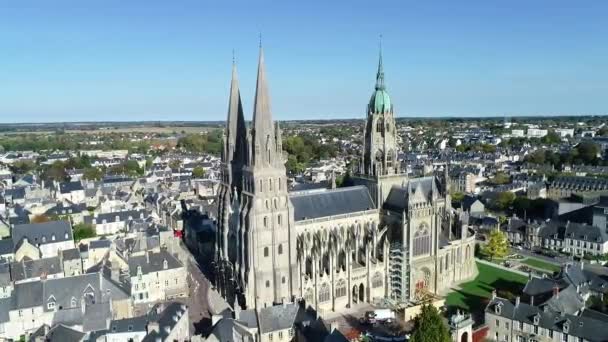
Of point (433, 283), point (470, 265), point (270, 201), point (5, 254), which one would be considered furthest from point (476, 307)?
point (5, 254)

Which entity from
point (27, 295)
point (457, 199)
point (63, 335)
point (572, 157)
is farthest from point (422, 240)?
point (572, 157)

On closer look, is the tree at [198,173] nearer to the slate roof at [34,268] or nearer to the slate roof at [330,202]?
the slate roof at [34,268]

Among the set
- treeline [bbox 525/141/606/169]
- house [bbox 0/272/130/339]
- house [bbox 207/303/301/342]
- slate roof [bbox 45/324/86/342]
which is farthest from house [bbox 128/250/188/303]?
treeline [bbox 525/141/606/169]

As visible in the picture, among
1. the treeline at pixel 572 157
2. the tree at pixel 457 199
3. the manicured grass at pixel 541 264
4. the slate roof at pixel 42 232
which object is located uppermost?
the treeline at pixel 572 157

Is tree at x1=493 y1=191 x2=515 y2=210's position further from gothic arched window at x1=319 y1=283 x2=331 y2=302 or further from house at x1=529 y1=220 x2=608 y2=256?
gothic arched window at x1=319 y1=283 x2=331 y2=302

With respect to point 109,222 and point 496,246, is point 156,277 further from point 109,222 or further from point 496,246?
point 496,246

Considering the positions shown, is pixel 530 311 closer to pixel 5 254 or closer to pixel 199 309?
pixel 199 309

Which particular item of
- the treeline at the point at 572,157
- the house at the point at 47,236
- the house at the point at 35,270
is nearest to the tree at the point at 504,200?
the treeline at the point at 572,157
